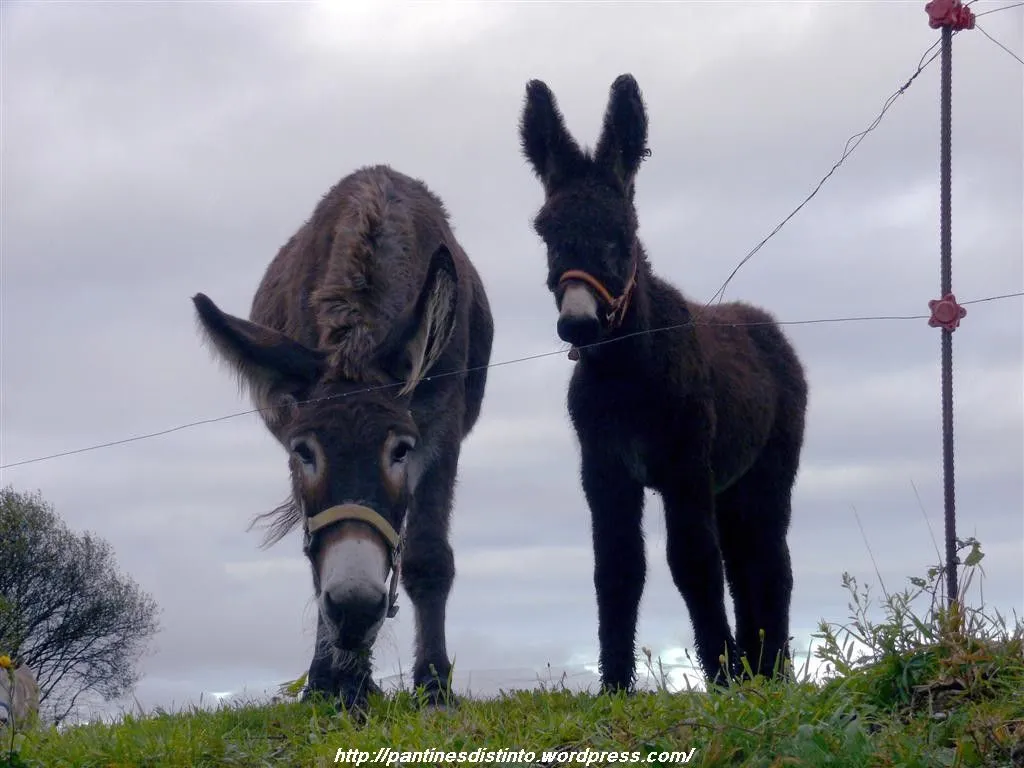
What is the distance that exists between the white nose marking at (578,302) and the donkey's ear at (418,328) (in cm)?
78

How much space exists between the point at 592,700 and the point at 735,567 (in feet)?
7.72

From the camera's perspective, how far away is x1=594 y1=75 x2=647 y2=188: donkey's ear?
19.9 feet

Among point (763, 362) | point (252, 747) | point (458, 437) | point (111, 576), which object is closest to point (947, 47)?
point (763, 362)

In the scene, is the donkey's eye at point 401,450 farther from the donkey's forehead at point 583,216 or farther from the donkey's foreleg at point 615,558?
the donkey's forehead at point 583,216

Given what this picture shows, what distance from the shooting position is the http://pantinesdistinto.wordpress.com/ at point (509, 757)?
362 centimetres

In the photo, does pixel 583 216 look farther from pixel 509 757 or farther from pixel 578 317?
pixel 509 757

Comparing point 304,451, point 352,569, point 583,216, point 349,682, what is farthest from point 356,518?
point 583,216

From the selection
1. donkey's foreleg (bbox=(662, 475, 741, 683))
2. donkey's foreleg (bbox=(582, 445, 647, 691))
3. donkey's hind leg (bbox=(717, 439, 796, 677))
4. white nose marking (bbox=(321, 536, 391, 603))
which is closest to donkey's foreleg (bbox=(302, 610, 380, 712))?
white nose marking (bbox=(321, 536, 391, 603))

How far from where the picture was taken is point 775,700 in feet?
12.8

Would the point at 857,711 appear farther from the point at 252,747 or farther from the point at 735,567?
the point at 735,567

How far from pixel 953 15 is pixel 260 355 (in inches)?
138

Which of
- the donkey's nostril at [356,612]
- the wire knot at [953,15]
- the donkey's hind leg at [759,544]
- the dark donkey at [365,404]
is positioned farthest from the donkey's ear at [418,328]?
the wire knot at [953,15]

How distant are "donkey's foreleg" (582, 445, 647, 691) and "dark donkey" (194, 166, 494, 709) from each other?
823mm

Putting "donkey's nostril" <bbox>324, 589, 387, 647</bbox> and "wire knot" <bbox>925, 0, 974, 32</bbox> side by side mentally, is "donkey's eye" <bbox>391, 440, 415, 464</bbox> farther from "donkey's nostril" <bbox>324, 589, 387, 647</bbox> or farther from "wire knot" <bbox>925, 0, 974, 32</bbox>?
"wire knot" <bbox>925, 0, 974, 32</bbox>
